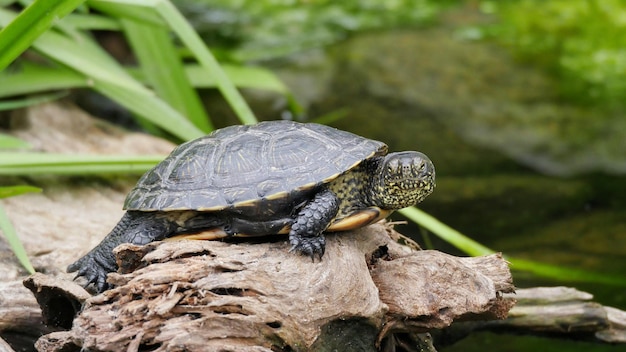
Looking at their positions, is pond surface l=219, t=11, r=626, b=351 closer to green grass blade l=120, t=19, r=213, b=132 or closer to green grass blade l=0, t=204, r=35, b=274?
green grass blade l=120, t=19, r=213, b=132

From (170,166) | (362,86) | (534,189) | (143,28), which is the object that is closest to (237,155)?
(170,166)

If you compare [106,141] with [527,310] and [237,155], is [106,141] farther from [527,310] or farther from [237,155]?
[527,310]

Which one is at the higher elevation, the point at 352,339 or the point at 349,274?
the point at 349,274

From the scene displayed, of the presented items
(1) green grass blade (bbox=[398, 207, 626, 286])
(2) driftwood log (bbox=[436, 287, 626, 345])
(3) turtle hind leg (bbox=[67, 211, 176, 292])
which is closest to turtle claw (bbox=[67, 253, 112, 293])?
(3) turtle hind leg (bbox=[67, 211, 176, 292])

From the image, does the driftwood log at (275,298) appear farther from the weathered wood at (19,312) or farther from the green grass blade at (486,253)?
the green grass blade at (486,253)

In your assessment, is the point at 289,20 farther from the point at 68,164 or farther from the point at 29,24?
the point at 29,24

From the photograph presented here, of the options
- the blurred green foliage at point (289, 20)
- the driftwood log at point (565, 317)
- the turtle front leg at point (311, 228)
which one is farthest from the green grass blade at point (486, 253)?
the blurred green foliage at point (289, 20)
